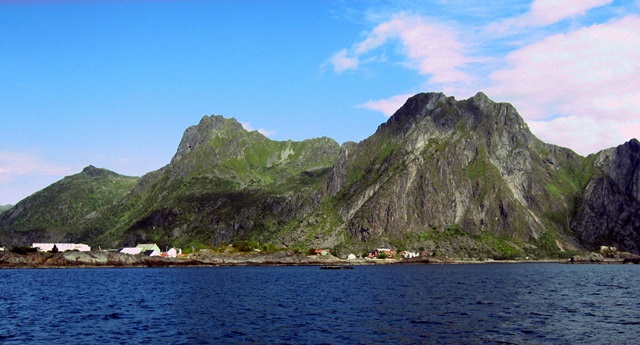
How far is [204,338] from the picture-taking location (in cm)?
5441

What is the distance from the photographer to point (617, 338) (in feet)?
179

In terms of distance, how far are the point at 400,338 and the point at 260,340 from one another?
13261mm

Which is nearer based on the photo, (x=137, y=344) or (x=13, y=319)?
(x=137, y=344)

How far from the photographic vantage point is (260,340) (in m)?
53.2

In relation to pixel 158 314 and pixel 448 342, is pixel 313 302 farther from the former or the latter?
pixel 448 342

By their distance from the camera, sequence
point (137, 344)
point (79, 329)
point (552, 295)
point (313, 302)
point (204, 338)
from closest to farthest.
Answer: point (137, 344) → point (204, 338) → point (79, 329) → point (313, 302) → point (552, 295)

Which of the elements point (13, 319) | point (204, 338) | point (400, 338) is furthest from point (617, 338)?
point (13, 319)

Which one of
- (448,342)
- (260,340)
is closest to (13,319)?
(260,340)

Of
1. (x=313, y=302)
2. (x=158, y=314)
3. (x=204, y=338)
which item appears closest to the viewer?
(x=204, y=338)

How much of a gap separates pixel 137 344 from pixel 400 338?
2426 centimetres

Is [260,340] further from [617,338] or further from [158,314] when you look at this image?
[617,338]

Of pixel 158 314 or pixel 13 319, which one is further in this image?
pixel 158 314

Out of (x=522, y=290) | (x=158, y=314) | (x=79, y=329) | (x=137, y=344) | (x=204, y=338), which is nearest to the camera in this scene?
(x=137, y=344)

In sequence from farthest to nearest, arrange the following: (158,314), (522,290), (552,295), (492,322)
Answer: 1. (522,290)
2. (552,295)
3. (158,314)
4. (492,322)
